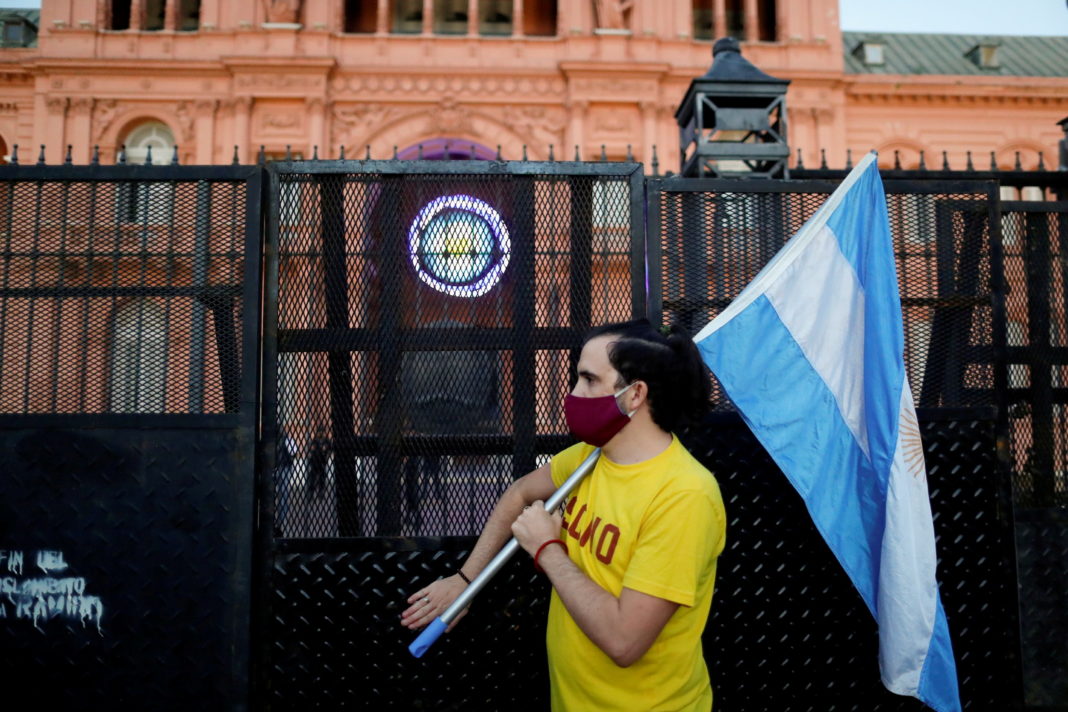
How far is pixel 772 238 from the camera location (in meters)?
3.07

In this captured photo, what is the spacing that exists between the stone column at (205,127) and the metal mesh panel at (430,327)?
20359 mm

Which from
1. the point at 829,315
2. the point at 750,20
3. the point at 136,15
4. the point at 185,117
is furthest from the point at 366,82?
the point at 829,315

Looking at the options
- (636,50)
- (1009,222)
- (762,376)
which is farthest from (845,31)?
(762,376)

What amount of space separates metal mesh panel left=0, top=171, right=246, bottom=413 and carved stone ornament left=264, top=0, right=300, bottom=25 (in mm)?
21089

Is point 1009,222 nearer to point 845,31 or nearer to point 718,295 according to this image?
point 718,295

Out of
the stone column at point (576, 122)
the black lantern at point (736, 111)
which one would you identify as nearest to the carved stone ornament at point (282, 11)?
the stone column at point (576, 122)

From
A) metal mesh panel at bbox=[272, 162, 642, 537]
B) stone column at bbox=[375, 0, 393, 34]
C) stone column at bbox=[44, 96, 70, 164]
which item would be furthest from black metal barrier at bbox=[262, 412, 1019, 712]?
stone column at bbox=[44, 96, 70, 164]

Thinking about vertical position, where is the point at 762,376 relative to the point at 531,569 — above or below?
above

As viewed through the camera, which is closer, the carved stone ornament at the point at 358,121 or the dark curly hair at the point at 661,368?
the dark curly hair at the point at 661,368

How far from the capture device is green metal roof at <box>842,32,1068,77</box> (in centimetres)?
2619

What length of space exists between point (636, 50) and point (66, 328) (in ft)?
70.0

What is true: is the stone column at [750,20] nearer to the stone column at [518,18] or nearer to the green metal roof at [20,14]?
the stone column at [518,18]

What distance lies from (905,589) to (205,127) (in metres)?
22.9

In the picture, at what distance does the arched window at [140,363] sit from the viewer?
9.54 feet
